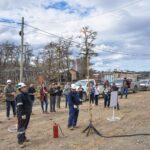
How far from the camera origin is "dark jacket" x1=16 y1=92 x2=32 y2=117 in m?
11.0

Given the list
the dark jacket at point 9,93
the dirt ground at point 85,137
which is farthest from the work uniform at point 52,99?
Result: the dirt ground at point 85,137

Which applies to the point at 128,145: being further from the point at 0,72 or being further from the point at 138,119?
the point at 0,72

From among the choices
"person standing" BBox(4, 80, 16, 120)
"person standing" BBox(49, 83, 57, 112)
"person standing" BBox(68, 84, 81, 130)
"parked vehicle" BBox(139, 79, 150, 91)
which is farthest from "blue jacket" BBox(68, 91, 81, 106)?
"parked vehicle" BBox(139, 79, 150, 91)

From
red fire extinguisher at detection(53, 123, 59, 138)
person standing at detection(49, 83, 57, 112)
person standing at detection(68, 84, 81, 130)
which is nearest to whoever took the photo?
red fire extinguisher at detection(53, 123, 59, 138)

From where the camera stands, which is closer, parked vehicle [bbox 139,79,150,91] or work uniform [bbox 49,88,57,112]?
work uniform [bbox 49,88,57,112]

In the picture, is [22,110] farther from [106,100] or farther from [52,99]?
[106,100]

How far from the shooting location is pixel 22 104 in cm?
1107

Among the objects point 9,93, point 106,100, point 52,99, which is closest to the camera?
point 9,93

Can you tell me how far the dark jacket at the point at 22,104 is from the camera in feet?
36.1

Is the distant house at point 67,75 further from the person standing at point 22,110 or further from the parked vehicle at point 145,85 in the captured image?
the person standing at point 22,110

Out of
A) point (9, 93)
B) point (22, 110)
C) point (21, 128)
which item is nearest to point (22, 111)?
point (22, 110)

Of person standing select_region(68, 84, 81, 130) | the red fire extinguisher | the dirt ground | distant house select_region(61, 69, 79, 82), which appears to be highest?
distant house select_region(61, 69, 79, 82)

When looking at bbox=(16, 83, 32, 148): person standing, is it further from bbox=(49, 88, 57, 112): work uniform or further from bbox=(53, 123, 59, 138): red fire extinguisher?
bbox=(49, 88, 57, 112): work uniform

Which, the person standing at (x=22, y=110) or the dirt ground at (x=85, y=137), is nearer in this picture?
the dirt ground at (x=85, y=137)
